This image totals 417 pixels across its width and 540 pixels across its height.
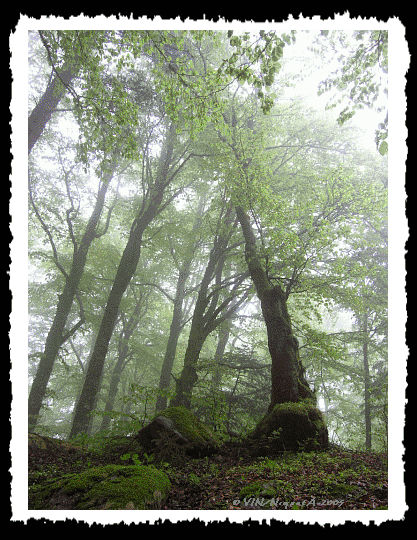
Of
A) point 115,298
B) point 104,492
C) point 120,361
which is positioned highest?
point 115,298

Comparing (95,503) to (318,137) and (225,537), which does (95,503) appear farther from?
(318,137)

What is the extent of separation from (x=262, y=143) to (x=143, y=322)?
12.8m

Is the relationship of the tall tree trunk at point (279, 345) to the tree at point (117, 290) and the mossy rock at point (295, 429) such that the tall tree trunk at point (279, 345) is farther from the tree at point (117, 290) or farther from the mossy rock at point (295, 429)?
the tree at point (117, 290)

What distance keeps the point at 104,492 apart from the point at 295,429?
351 cm

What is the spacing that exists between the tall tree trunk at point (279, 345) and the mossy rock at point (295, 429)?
44cm

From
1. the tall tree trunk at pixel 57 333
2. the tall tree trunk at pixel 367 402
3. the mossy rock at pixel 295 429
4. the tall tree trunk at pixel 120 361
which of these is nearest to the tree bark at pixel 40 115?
the tall tree trunk at pixel 57 333

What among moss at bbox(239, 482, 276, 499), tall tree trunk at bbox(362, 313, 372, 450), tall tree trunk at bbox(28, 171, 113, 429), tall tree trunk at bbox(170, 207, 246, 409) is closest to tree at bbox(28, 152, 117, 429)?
tall tree trunk at bbox(28, 171, 113, 429)

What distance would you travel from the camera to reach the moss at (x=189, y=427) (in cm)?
496

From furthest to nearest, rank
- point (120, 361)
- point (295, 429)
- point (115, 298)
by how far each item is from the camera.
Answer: point (120, 361) < point (115, 298) < point (295, 429)

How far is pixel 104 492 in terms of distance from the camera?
8.31ft

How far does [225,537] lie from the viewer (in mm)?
2236

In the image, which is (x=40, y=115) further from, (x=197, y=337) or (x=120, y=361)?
(x=120, y=361)

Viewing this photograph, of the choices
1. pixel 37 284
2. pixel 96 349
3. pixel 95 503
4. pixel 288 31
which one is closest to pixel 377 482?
pixel 95 503

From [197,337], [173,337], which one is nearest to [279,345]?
[197,337]
